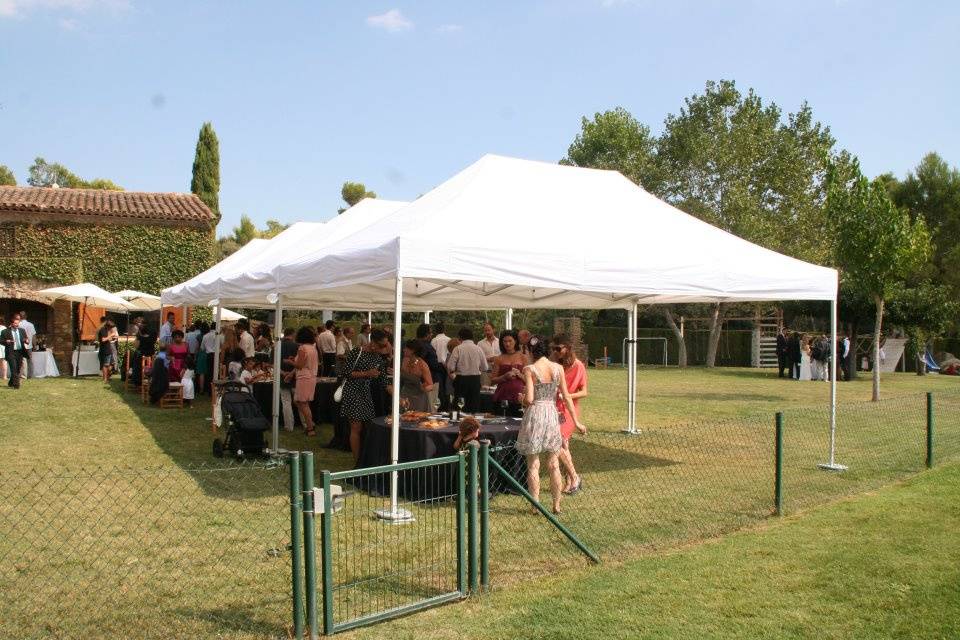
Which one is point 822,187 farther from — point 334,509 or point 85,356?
point 334,509

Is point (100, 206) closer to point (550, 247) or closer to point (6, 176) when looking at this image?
point (550, 247)

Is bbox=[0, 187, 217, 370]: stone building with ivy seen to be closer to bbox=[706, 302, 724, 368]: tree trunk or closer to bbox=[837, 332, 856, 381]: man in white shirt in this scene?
bbox=[706, 302, 724, 368]: tree trunk

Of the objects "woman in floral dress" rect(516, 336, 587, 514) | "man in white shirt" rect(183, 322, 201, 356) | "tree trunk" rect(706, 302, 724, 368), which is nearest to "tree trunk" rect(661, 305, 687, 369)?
"tree trunk" rect(706, 302, 724, 368)

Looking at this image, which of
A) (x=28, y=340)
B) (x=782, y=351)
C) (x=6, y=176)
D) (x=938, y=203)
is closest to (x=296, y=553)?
(x=28, y=340)

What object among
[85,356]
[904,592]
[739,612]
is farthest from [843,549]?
[85,356]

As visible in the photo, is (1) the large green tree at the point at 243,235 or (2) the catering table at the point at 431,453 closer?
(2) the catering table at the point at 431,453

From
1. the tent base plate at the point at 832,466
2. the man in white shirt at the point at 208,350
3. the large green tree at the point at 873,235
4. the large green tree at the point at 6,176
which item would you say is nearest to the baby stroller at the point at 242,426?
the tent base plate at the point at 832,466

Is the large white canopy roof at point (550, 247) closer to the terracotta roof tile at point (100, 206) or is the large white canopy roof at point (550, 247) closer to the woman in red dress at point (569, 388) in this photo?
the woman in red dress at point (569, 388)

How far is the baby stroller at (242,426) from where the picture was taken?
973 centimetres

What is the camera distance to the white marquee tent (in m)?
7.13

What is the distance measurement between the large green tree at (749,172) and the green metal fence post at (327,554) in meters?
30.8

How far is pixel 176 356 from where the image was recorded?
1568 centimetres

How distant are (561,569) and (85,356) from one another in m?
19.2

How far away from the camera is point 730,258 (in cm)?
866
